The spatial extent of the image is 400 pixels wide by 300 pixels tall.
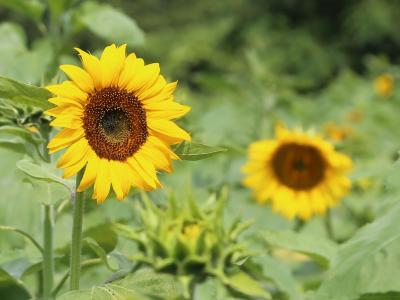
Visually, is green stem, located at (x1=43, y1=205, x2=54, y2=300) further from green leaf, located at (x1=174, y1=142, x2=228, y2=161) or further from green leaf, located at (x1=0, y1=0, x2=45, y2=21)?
green leaf, located at (x1=0, y1=0, x2=45, y2=21)

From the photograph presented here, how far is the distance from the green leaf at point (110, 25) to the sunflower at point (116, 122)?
1.05m

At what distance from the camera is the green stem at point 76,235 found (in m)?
1.04

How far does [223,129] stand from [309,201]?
25.6 inches

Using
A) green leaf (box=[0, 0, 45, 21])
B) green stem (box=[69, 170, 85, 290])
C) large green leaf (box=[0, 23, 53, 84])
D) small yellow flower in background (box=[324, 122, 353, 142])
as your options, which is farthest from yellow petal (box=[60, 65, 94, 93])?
small yellow flower in background (box=[324, 122, 353, 142])

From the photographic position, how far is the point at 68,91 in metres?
1.01

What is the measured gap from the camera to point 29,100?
100 cm

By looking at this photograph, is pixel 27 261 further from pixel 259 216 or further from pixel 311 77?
pixel 311 77

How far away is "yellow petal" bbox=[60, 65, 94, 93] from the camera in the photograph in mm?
1017

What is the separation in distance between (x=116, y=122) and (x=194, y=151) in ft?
0.37

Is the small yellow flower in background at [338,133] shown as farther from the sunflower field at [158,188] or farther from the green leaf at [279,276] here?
the green leaf at [279,276]

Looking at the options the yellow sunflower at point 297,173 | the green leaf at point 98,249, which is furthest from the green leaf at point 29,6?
the green leaf at point 98,249

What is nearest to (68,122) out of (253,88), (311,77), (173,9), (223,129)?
(223,129)

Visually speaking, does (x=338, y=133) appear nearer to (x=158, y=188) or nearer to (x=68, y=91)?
(x=158, y=188)

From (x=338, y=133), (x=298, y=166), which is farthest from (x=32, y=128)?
(x=338, y=133)
